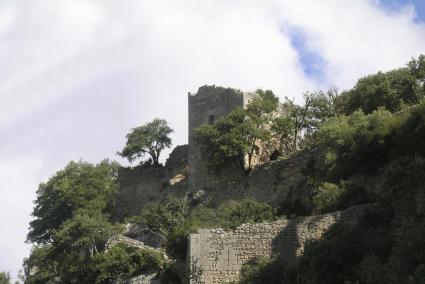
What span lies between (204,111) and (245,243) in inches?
753

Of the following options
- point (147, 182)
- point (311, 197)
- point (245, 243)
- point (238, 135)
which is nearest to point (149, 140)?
point (147, 182)

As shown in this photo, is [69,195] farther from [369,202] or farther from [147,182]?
[369,202]

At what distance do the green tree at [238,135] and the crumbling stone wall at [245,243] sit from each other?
548 inches

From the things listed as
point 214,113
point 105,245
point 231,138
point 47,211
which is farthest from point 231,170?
point 47,211

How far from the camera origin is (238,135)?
32.9m

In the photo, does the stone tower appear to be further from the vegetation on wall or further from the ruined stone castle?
the vegetation on wall

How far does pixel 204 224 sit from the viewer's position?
2336 cm

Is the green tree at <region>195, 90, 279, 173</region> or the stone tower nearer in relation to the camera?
the green tree at <region>195, 90, 279, 173</region>

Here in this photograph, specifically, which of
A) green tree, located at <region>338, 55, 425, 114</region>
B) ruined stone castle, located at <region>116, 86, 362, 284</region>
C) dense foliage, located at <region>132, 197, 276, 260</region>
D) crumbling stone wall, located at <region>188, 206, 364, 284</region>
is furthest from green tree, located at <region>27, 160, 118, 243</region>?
crumbling stone wall, located at <region>188, 206, 364, 284</region>

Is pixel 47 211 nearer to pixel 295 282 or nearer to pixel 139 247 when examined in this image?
pixel 139 247

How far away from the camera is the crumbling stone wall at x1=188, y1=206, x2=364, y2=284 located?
18.1 metres

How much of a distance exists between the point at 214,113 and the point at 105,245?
9.92 m

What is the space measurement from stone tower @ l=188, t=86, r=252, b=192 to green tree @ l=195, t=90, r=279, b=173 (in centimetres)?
133

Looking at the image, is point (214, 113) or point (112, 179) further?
point (112, 179)
